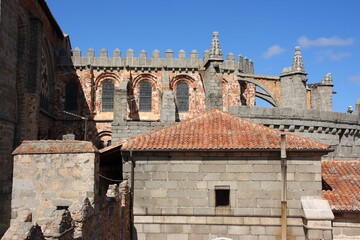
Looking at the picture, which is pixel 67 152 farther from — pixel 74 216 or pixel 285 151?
pixel 285 151

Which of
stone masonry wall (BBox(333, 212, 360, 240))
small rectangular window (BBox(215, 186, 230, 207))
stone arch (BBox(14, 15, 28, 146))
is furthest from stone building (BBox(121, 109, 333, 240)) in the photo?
stone arch (BBox(14, 15, 28, 146))

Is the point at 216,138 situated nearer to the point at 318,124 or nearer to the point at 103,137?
the point at 318,124

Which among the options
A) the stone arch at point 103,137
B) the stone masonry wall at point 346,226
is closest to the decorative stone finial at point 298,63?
the stone masonry wall at point 346,226

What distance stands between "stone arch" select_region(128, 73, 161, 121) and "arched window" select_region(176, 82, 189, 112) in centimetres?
139

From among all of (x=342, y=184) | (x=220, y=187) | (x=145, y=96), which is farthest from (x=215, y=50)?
(x=145, y=96)

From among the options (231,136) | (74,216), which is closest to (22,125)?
(231,136)

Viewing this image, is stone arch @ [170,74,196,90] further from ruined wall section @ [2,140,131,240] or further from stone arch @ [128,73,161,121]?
ruined wall section @ [2,140,131,240]

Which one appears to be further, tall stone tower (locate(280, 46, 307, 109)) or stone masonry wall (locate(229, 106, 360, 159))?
tall stone tower (locate(280, 46, 307, 109))

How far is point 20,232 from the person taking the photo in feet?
13.6

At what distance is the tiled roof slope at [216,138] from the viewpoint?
11.7 m

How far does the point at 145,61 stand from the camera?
90.7 feet

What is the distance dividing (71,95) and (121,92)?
19.9 feet

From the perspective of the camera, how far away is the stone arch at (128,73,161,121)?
89.4 feet

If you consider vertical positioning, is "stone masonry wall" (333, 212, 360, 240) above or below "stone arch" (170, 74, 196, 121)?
below
